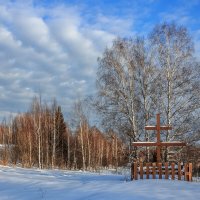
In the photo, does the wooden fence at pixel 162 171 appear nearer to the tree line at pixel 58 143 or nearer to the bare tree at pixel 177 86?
the bare tree at pixel 177 86

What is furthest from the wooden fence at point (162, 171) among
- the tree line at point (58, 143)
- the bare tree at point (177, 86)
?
the tree line at point (58, 143)

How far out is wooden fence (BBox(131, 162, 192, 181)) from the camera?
53.3 feet

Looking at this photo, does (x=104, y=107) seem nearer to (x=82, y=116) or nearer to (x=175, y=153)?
(x=175, y=153)

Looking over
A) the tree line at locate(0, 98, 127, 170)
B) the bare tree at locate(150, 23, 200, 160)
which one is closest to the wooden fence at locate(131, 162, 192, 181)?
the bare tree at locate(150, 23, 200, 160)

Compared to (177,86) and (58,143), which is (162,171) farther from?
(58,143)

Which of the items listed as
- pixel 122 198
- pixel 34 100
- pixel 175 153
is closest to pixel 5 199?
pixel 122 198

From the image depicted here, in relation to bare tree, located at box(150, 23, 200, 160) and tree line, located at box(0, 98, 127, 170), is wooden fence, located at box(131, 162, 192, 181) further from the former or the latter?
tree line, located at box(0, 98, 127, 170)

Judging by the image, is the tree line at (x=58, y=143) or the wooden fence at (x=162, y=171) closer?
the wooden fence at (x=162, y=171)

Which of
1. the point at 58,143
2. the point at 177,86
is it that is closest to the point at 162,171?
the point at 177,86

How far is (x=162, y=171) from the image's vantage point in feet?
53.8

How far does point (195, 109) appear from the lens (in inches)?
952

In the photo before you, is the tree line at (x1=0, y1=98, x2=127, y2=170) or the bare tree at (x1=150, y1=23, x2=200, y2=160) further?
the tree line at (x1=0, y1=98, x2=127, y2=170)

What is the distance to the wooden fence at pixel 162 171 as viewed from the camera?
1625cm

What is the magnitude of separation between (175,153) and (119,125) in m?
4.17
